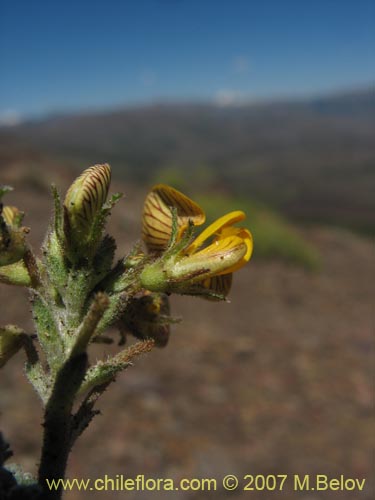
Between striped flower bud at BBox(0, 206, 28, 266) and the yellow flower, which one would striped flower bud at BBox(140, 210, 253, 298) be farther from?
striped flower bud at BBox(0, 206, 28, 266)

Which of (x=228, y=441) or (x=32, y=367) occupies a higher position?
(x=32, y=367)

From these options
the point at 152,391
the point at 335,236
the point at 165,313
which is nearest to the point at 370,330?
the point at 152,391

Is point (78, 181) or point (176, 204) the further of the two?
point (176, 204)

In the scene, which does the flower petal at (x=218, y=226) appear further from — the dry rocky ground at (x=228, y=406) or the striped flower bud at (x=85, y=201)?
the dry rocky ground at (x=228, y=406)

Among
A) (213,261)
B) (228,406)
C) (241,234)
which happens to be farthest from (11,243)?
(228,406)

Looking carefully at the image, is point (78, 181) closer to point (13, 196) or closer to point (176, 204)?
point (176, 204)

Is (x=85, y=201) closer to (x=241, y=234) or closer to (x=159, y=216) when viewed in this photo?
(x=159, y=216)

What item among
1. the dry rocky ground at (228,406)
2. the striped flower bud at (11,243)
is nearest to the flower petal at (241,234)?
the striped flower bud at (11,243)
